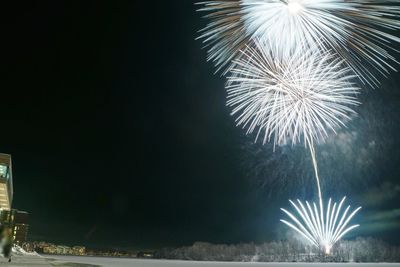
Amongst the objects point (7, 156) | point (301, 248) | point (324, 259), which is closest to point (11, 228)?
point (7, 156)

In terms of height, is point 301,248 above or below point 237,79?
below

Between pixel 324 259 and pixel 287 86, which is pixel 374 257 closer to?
pixel 324 259

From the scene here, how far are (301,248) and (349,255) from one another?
19.2 meters

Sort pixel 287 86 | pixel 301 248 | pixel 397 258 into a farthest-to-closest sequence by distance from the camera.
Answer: pixel 301 248, pixel 397 258, pixel 287 86

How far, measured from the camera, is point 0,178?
52.8m

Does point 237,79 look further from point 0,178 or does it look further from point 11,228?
point 0,178

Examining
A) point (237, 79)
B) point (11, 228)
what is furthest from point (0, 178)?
point (237, 79)

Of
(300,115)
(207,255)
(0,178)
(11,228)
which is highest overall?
(300,115)

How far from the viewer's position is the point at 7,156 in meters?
52.6

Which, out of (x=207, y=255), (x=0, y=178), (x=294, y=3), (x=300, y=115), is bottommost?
(x=207, y=255)

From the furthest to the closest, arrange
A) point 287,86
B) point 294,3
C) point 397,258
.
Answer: point 397,258 → point 287,86 → point 294,3

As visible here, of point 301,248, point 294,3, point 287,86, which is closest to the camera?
point 294,3

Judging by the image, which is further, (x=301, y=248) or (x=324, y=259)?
(x=301, y=248)

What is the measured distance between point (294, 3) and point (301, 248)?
420ft
